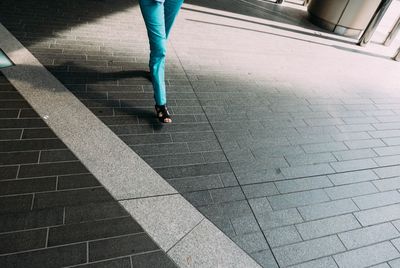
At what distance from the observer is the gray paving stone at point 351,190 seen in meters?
2.93

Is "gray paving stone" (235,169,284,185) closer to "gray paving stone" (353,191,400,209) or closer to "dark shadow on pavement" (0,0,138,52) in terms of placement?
"gray paving stone" (353,191,400,209)

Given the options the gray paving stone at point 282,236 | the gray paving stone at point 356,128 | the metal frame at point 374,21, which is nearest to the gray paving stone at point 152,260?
the gray paving stone at point 282,236

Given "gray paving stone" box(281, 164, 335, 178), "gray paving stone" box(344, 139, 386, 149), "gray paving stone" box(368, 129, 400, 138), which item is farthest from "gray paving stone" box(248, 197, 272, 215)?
"gray paving stone" box(368, 129, 400, 138)

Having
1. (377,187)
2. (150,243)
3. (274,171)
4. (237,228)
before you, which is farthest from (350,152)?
(150,243)

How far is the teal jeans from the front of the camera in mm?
2650

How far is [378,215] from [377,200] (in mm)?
236

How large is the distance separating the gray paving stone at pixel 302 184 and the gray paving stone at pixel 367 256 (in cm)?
70

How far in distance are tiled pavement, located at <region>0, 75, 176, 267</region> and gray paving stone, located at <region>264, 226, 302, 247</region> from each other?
2.88ft

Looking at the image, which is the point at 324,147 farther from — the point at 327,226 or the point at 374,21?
the point at 374,21

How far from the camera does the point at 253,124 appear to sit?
3.60 m

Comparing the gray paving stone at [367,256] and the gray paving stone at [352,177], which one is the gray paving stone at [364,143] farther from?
the gray paving stone at [367,256]

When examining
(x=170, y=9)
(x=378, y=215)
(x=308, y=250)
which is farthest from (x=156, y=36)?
(x=378, y=215)

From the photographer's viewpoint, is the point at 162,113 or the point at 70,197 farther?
the point at 162,113

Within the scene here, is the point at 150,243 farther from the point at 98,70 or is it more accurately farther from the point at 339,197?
the point at 98,70
